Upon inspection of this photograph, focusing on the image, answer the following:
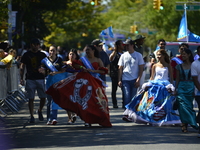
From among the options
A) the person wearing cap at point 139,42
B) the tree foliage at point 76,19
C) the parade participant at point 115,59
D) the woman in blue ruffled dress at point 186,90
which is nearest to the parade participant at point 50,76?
the woman in blue ruffled dress at point 186,90

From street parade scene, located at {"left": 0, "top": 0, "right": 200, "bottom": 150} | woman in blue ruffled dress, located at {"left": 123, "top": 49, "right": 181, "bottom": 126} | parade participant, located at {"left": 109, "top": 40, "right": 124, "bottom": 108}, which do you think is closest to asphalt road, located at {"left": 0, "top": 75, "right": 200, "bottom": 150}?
street parade scene, located at {"left": 0, "top": 0, "right": 200, "bottom": 150}

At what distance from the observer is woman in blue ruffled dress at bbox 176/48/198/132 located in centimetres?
1059

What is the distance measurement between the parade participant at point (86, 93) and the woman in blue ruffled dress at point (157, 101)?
0.76 meters

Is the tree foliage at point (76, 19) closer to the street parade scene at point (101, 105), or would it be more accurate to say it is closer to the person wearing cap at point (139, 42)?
the person wearing cap at point (139, 42)

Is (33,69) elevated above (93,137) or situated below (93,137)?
above

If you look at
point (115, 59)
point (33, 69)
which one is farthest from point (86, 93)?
point (115, 59)

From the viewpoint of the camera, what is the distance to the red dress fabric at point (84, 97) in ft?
37.2

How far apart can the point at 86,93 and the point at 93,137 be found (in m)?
1.64

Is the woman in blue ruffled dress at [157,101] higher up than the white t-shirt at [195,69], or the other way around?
the white t-shirt at [195,69]

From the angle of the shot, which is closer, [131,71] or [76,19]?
[131,71]

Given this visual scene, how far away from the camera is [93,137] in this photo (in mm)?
10000

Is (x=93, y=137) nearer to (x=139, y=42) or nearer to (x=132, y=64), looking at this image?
(x=132, y=64)

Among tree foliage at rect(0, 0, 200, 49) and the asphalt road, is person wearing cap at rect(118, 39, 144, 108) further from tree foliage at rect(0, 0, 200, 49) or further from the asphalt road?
tree foliage at rect(0, 0, 200, 49)

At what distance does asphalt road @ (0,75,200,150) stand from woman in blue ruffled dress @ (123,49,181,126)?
0.18 m
